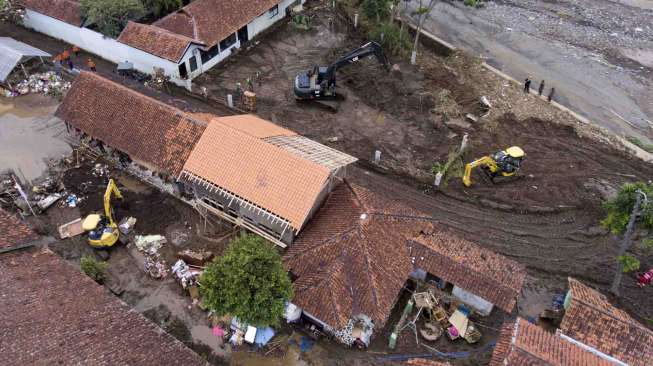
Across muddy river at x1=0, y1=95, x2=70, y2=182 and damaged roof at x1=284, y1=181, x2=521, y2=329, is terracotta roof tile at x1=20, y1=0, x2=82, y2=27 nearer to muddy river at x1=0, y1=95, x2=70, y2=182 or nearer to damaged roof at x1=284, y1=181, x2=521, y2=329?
muddy river at x1=0, y1=95, x2=70, y2=182

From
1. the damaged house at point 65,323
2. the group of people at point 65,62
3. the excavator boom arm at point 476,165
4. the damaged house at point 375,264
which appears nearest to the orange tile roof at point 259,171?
the damaged house at point 375,264

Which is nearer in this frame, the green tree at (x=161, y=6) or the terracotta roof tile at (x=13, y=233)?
the terracotta roof tile at (x=13, y=233)

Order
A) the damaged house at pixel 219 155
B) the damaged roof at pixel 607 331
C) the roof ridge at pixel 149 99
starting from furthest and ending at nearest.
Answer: the roof ridge at pixel 149 99
the damaged house at pixel 219 155
the damaged roof at pixel 607 331

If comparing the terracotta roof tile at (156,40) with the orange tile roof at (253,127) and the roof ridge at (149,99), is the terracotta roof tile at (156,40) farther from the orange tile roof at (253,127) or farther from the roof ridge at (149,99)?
the orange tile roof at (253,127)

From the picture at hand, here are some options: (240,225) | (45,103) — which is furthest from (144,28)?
(240,225)

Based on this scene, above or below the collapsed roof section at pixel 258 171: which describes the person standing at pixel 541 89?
below

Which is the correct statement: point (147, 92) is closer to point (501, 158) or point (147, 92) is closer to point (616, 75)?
point (501, 158)
